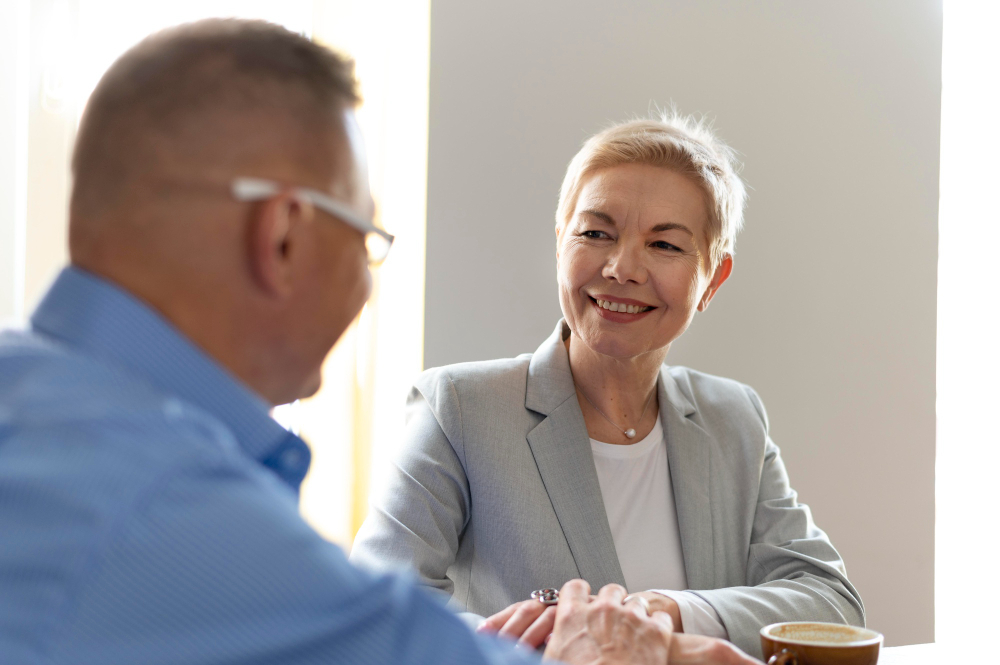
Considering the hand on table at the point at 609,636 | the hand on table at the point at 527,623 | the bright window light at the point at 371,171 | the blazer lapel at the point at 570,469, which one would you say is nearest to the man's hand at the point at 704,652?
the hand on table at the point at 609,636

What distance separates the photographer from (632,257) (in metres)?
1.65

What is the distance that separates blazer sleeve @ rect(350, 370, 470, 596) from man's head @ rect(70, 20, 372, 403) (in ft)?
2.60

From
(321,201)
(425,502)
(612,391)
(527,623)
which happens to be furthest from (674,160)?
(321,201)

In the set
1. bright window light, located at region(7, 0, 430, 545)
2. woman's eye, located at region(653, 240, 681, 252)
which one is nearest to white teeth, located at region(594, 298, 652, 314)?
woman's eye, located at region(653, 240, 681, 252)

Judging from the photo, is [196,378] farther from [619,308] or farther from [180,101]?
[619,308]

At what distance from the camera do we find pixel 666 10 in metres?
2.79

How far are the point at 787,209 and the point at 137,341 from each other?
2669 mm

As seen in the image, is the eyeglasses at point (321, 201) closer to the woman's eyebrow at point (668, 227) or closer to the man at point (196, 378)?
the man at point (196, 378)

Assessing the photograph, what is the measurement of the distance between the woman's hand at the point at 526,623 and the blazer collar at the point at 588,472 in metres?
0.29

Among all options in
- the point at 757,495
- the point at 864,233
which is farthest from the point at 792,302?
the point at 757,495

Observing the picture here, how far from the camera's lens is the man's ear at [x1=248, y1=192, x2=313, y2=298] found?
65 centimetres

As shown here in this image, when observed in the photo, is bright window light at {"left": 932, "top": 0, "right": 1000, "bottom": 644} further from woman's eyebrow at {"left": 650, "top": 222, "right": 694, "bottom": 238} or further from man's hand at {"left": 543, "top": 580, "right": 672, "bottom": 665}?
man's hand at {"left": 543, "top": 580, "right": 672, "bottom": 665}

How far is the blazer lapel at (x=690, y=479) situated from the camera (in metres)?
1.57

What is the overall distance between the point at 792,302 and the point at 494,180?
1.12 metres
